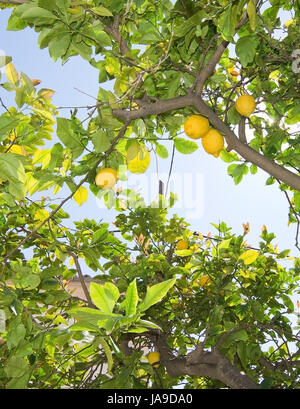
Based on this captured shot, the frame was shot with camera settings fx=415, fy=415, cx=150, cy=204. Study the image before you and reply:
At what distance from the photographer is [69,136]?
151 centimetres

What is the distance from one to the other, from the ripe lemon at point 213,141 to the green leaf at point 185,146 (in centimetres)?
19

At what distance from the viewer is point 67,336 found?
1151 mm

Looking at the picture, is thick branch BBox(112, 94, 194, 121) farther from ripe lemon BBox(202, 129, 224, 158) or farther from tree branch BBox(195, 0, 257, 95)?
ripe lemon BBox(202, 129, 224, 158)

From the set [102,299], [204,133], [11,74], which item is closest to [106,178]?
[204,133]

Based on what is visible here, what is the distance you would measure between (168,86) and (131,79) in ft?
0.96

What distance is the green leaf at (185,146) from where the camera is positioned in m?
1.81

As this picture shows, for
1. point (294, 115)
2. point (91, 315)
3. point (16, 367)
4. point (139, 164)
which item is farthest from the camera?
point (294, 115)

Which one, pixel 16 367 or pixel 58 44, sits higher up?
pixel 58 44

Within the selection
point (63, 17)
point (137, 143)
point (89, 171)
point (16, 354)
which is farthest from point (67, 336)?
point (63, 17)

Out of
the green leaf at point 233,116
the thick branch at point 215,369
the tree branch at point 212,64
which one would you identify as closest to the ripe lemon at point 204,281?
the thick branch at point 215,369

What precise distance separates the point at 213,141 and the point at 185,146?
25cm

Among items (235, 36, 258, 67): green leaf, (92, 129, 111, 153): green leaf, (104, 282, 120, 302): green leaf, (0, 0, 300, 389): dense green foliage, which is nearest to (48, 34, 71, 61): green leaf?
(0, 0, 300, 389): dense green foliage

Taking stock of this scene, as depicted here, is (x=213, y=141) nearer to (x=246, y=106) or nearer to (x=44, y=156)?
(x=246, y=106)
